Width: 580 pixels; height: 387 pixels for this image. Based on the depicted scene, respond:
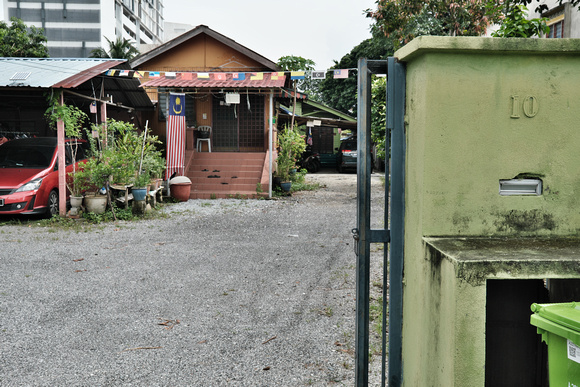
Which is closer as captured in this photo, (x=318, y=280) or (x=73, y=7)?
(x=318, y=280)

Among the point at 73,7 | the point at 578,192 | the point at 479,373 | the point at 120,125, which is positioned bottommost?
the point at 479,373

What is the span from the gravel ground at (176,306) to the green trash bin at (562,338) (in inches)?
66.4

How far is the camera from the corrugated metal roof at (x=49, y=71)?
10.1 meters

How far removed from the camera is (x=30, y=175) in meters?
10.1

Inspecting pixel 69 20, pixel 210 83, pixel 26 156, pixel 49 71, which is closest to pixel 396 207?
pixel 26 156

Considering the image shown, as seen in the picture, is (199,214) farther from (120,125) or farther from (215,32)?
(215,32)

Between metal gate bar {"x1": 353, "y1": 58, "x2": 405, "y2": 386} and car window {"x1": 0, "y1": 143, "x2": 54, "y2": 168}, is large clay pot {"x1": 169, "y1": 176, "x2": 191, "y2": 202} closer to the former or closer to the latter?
car window {"x1": 0, "y1": 143, "x2": 54, "y2": 168}

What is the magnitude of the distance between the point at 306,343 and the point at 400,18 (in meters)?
11.4

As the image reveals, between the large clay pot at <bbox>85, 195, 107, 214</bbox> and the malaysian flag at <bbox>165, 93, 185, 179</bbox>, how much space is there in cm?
319

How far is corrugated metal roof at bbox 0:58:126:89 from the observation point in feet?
33.0

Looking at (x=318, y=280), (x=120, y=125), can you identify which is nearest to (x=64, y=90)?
(x=120, y=125)

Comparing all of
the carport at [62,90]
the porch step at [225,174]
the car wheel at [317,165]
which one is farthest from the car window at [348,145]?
the carport at [62,90]

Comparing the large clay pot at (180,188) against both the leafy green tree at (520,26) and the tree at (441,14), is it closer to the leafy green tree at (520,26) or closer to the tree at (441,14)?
the tree at (441,14)

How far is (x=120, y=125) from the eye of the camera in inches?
460
